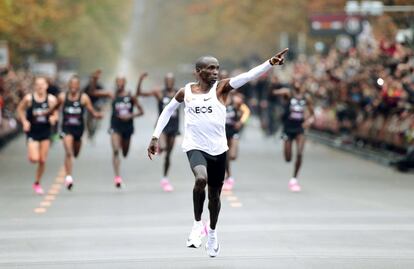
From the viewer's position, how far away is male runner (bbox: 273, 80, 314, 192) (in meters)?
21.8

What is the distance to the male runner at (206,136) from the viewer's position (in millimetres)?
12492

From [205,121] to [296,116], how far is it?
947cm

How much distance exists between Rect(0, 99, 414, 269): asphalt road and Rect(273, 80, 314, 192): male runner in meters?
0.78

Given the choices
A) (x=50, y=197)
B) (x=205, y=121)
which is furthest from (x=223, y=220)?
(x=50, y=197)

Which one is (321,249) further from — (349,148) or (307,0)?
(307,0)

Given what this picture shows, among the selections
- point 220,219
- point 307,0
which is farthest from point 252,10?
point 220,219

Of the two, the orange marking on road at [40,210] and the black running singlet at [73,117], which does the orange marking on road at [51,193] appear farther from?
the black running singlet at [73,117]

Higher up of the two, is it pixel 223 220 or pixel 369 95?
pixel 223 220

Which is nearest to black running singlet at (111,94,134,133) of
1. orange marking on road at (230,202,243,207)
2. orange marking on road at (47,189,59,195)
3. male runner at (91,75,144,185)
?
male runner at (91,75,144,185)

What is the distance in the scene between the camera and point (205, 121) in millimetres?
12633

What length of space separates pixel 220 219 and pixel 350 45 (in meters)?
37.9

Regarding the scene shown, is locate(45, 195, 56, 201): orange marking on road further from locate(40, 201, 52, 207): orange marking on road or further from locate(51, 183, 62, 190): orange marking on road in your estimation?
locate(51, 183, 62, 190): orange marking on road

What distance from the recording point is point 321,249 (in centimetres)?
1322

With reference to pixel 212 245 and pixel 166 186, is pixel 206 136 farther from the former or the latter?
pixel 166 186
